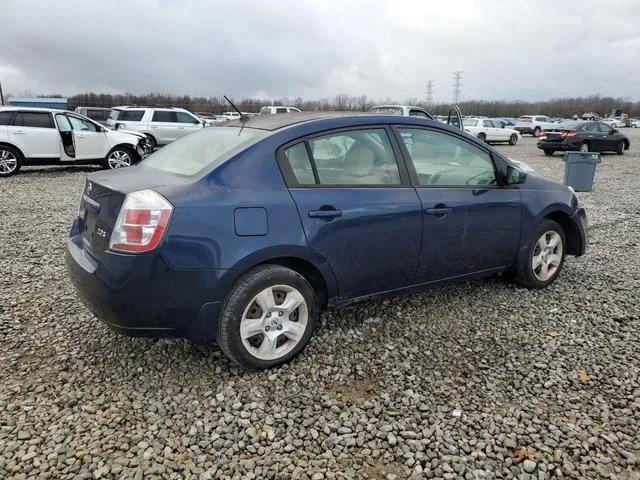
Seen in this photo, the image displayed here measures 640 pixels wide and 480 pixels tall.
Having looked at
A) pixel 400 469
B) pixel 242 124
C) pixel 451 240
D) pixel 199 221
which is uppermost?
pixel 242 124

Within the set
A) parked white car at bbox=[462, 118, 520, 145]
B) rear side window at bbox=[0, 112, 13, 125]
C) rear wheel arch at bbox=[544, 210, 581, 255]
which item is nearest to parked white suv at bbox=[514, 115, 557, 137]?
parked white car at bbox=[462, 118, 520, 145]

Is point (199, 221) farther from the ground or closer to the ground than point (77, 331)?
farther from the ground

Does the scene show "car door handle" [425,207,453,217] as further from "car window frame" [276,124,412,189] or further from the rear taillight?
the rear taillight

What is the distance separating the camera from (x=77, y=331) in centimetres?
350

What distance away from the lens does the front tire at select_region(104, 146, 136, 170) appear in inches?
507

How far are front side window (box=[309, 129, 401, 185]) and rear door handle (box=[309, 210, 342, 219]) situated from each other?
203mm

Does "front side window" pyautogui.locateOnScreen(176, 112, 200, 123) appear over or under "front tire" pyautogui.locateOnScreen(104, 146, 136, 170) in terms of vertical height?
over

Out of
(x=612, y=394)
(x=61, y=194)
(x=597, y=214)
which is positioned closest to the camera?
(x=612, y=394)

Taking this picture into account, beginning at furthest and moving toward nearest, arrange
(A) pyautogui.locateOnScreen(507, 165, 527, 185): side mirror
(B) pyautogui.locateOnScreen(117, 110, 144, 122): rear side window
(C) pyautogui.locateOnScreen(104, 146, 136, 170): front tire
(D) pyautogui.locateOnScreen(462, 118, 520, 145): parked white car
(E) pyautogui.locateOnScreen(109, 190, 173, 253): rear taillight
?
(D) pyautogui.locateOnScreen(462, 118, 520, 145): parked white car, (B) pyautogui.locateOnScreen(117, 110, 144, 122): rear side window, (C) pyautogui.locateOnScreen(104, 146, 136, 170): front tire, (A) pyautogui.locateOnScreen(507, 165, 527, 185): side mirror, (E) pyautogui.locateOnScreen(109, 190, 173, 253): rear taillight

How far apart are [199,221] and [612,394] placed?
261 centimetres

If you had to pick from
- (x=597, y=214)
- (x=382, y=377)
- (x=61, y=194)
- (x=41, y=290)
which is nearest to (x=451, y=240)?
(x=382, y=377)

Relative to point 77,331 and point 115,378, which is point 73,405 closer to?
point 115,378

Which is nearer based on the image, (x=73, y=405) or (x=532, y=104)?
(x=73, y=405)

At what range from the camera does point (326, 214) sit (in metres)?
3.02
